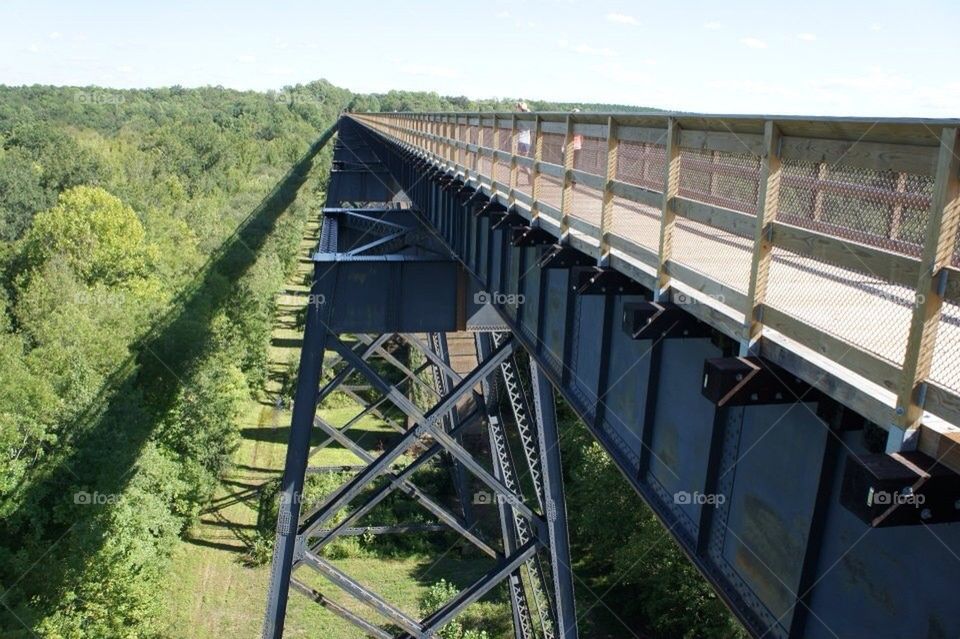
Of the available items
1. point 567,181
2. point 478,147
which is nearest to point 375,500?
point 478,147

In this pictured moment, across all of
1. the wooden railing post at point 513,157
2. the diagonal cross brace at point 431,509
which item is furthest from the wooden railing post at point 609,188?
the diagonal cross brace at point 431,509

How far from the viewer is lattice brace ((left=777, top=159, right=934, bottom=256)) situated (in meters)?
2.95

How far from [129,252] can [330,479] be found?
20355mm

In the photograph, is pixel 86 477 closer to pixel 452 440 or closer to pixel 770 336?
pixel 452 440

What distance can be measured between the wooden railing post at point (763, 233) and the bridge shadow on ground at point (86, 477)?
49.6 feet

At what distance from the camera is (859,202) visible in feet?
10.6

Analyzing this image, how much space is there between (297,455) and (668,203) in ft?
25.0

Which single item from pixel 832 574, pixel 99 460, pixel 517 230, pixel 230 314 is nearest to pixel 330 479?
pixel 99 460

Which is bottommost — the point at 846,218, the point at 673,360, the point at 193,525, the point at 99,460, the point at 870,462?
the point at 193,525

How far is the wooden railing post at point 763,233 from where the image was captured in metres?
3.61

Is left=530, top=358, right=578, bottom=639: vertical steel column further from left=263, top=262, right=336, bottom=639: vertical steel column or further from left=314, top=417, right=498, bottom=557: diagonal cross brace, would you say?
left=263, top=262, right=336, bottom=639: vertical steel column

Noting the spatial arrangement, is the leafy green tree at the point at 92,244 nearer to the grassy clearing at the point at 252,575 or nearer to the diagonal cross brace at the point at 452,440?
the grassy clearing at the point at 252,575

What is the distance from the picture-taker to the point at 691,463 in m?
4.98

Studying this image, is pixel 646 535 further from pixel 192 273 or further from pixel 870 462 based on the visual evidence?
pixel 192 273
